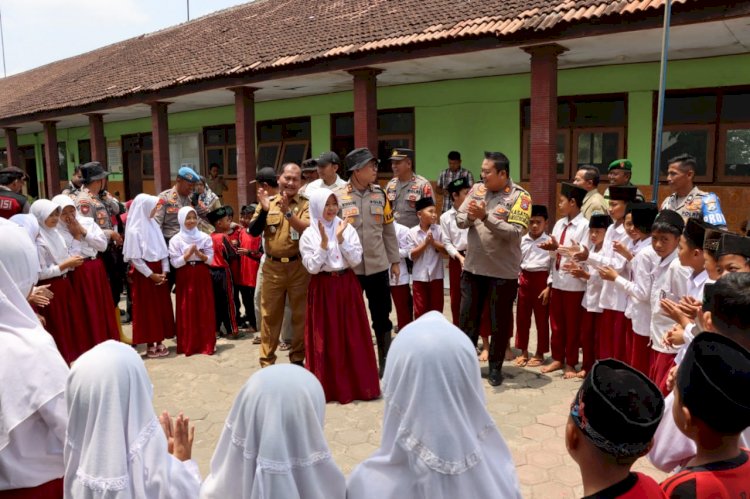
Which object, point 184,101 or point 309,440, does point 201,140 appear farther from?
point 309,440

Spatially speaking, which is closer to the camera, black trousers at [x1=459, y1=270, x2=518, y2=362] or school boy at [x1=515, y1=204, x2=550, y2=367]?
black trousers at [x1=459, y1=270, x2=518, y2=362]

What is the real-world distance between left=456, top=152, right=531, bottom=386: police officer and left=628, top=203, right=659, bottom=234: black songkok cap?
0.77m

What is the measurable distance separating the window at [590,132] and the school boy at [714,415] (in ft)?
27.4

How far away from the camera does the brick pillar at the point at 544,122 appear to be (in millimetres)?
8039

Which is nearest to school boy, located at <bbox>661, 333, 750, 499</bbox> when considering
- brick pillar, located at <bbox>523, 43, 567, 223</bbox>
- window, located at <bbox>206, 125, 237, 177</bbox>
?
brick pillar, located at <bbox>523, 43, 567, 223</bbox>

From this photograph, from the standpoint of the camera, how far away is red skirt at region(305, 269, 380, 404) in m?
4.49

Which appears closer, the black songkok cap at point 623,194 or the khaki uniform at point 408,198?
the black songkok cap at point 623,194

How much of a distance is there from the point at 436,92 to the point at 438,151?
44.0 inches

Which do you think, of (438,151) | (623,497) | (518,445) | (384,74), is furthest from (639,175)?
(623,497)

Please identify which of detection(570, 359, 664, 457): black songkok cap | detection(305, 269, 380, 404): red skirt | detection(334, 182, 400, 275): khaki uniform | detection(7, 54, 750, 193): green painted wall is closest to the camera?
detection(570, 359, 664, 457): black songkok cap

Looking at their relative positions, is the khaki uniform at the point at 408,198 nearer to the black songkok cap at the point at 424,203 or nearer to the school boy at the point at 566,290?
the black songkok cap at the point at 424,203

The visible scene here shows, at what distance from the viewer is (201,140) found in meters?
15.8

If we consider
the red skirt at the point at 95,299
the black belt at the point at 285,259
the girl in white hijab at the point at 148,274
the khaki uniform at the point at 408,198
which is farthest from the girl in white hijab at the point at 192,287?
the khaki uniform at the point at 408,198

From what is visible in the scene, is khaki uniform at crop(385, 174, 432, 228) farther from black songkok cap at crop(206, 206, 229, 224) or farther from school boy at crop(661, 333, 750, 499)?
school boy at crop(661, 333, 750, 499)
